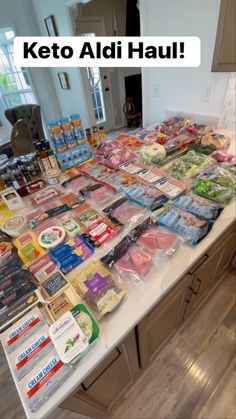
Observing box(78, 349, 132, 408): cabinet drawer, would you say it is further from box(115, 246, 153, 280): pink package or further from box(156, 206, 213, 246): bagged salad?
box(156, 206, 213, 246): bagged salad

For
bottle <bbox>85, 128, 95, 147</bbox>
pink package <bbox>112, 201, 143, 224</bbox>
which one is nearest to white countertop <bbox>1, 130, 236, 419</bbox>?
pink package <bbox>112, 201, 143, 224</bbox>

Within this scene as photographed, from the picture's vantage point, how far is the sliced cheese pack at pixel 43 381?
42 cm

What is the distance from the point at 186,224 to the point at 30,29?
382 centimetres

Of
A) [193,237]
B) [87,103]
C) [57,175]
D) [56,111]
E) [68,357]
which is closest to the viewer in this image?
[68,357]

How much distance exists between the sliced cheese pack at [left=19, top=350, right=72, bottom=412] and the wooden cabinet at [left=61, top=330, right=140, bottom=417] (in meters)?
0.14

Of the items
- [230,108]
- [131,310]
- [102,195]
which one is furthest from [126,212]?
[230,108]

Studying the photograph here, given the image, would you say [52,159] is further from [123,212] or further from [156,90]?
[156,90]

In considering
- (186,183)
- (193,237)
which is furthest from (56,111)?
(193,237)

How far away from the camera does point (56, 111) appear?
3.61 meters

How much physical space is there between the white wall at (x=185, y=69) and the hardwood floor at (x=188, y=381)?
4.82ft

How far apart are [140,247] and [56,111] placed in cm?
368

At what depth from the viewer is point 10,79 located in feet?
10.8

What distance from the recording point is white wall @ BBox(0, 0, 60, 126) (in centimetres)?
275

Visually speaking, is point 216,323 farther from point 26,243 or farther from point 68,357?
point 26,243
